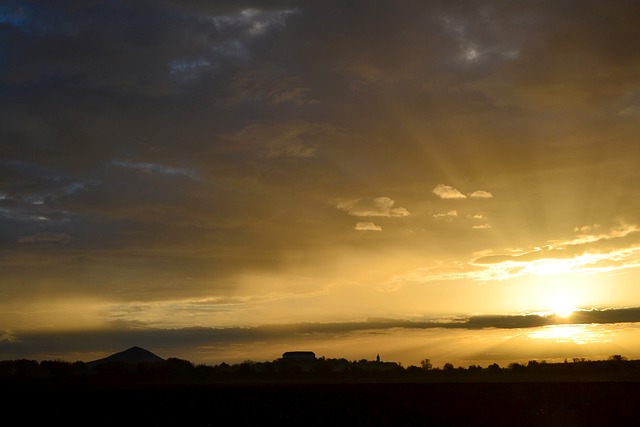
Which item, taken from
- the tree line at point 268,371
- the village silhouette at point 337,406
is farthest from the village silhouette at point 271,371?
the village silhouette at point 337,406

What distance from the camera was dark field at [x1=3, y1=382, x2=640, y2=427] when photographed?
3606 cm

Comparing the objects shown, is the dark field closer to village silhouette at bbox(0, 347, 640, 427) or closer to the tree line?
village silhouette at bbox(0, 347, 640, 427)

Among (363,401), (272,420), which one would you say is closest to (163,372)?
(363,401)

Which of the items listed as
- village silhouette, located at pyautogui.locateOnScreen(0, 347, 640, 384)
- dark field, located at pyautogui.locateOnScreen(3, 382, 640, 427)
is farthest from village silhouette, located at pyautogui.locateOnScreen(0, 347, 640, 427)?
village silhouette, located at pyautogui.locateOnScreen(0, 347, 640, 384)

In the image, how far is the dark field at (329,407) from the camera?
36.1 metres

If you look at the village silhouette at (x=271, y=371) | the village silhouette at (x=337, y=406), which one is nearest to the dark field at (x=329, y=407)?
the village silhouette at (x=337, y=406)

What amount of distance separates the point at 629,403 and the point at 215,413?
2712 cm

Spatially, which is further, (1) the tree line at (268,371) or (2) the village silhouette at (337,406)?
(1) the tree line at (268,371)

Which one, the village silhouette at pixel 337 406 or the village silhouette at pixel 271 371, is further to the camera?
the village silhouette at pixel 271 371

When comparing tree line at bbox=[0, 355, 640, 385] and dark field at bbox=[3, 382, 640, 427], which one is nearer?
dark field at bbox=[3, 382, 640, 427]

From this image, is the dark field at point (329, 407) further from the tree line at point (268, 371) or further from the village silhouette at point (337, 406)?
the tree line at point (268, 371)

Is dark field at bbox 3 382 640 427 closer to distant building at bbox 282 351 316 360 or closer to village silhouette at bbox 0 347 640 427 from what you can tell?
village silhouette at bbox 0 347 640 427

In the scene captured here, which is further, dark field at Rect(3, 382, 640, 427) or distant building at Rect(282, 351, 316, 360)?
distant building at Rect(282, 351, 316, 360)

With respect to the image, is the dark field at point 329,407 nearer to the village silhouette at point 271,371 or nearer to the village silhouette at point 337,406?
the village silhouette at point 337,406
